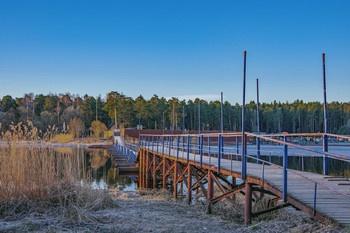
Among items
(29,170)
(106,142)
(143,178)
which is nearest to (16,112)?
(106,142)

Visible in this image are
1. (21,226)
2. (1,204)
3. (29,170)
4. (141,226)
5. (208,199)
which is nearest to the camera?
(21,226)

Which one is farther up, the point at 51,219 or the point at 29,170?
the point at 29,170

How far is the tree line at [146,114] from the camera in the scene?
6719cm

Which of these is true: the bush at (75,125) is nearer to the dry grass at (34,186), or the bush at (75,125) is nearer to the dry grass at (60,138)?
the dry grass at (60,138)

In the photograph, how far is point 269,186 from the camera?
6.02 m

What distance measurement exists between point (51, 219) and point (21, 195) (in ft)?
4.05

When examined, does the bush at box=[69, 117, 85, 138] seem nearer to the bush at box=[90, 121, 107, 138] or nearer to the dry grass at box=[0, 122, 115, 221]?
the bush at box=[90, 121, 107, 138]

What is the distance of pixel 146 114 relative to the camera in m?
68.1

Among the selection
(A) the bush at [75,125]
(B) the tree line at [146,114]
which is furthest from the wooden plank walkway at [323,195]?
(B) the tree line at [146,114]

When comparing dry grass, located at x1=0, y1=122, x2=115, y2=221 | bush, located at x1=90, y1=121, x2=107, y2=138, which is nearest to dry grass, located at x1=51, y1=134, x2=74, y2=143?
dry grass, located at x1=0, y1=122, x2=115, y2=221

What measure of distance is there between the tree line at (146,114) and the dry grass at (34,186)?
42.8 m

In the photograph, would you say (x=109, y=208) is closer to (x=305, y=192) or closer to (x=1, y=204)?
(x=1, y=204)

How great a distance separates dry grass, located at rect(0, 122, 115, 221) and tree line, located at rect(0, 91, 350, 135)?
42.8 meters

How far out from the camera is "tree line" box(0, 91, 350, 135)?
67.2 m
